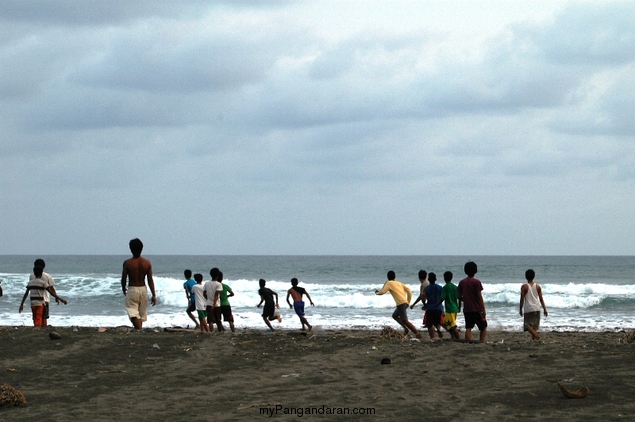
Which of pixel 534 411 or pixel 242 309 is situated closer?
pixel 534 411

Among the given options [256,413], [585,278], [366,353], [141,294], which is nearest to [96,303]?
[141,294]

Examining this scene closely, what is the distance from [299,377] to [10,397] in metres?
3.37

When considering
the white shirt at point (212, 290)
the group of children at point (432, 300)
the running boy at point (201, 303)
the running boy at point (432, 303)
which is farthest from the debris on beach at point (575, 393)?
the running boy at point (201, 303)

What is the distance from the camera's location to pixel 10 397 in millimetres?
7480

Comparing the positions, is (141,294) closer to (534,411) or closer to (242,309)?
(534,411)

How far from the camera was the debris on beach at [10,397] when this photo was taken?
7465 mm

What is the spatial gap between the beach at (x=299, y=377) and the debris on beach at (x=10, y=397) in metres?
Result: 0.16

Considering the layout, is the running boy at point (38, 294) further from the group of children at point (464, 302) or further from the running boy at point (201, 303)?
the group of children at point (464, 302)

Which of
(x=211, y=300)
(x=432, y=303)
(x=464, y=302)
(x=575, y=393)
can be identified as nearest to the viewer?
(x=575, y=393)

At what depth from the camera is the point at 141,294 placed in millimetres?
11586

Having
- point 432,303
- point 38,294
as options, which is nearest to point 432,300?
point 432,303

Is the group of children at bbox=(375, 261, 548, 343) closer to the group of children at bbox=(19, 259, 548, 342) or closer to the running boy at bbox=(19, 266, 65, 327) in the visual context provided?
the group of children at bbox=(19, 259, 548, 342)

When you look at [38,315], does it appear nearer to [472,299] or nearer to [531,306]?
[472,299]

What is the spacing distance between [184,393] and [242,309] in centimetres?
2171
